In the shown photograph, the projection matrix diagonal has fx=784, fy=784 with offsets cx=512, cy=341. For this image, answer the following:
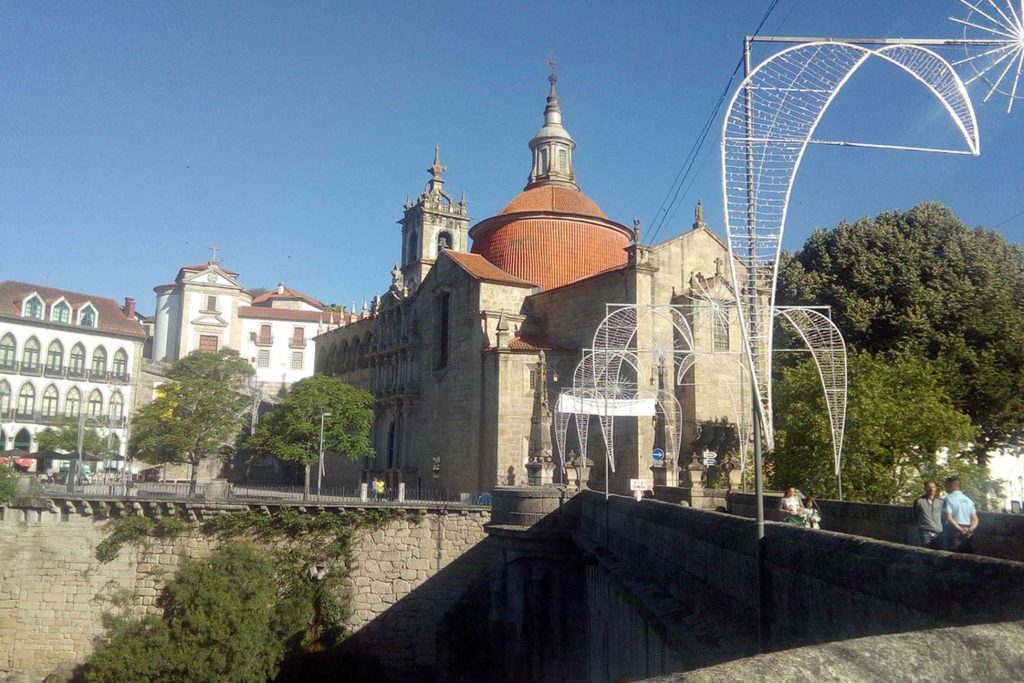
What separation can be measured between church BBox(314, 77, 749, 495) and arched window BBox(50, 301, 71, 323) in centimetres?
1944

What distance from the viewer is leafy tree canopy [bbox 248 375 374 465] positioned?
1692 inches

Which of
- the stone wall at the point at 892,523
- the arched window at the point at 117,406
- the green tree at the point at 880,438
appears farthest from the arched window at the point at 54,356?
the stone wall at the point at 892,523

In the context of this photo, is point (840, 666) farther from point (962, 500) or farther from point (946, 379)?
point (946, 379)

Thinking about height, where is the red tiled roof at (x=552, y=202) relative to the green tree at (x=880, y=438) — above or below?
above

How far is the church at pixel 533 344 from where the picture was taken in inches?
1250

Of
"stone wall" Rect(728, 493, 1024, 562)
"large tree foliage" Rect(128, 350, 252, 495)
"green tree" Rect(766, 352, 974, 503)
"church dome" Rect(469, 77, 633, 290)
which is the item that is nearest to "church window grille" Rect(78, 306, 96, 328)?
"large tree foliage" Rect(128, 350, 252, 495)

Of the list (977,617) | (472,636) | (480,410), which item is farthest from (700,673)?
(480,410)

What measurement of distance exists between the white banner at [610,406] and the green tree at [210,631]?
11280 millimetres

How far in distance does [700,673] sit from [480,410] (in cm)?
3474

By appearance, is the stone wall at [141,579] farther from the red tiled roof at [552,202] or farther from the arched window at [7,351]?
the arched window at [7,351]

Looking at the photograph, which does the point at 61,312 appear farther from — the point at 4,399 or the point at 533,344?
the point at 533,344

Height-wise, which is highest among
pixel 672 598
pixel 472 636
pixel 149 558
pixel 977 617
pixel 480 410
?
pixel 480 410

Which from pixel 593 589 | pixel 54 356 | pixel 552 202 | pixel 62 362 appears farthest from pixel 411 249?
pixel 593 589

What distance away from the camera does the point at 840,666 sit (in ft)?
7.97
